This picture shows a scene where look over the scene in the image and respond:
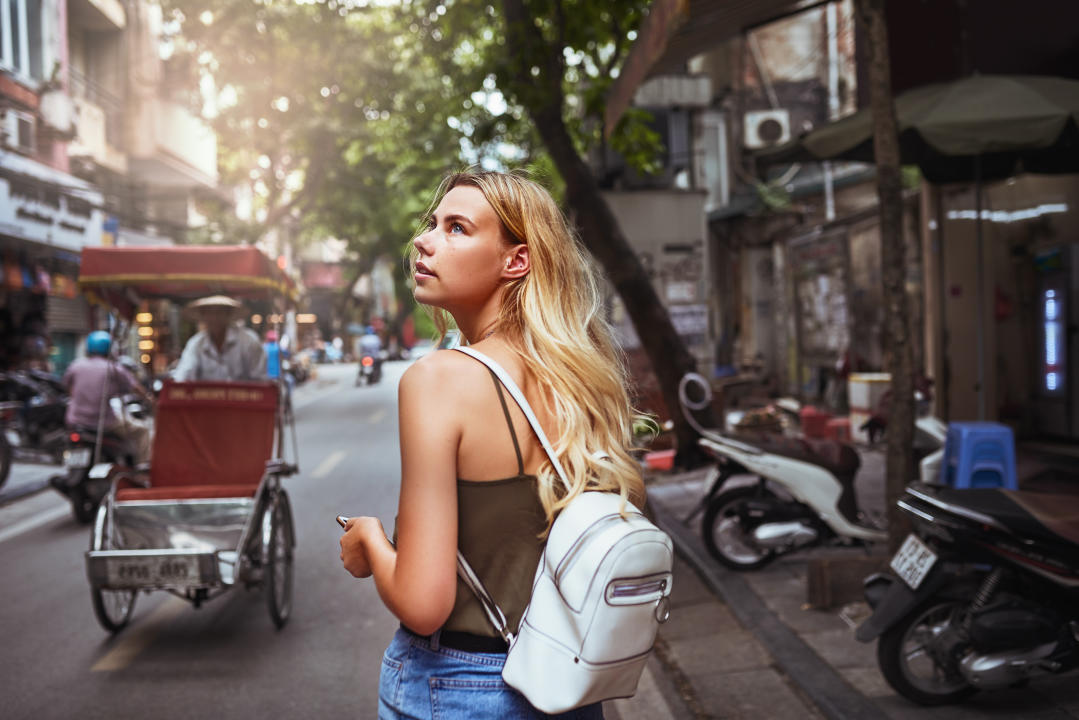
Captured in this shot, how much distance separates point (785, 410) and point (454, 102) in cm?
596

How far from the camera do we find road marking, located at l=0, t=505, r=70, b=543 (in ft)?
25.6

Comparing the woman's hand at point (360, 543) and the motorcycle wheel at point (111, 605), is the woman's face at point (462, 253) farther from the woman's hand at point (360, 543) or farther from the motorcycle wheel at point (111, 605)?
the motorcycle wheel at point (111, 605)

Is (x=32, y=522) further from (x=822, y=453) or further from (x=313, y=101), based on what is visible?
(x=313, y=101)

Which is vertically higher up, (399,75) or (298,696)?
(399,75)

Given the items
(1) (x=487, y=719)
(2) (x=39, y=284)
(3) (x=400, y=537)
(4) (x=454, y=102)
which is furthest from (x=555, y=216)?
(2) (x=39, y=284)

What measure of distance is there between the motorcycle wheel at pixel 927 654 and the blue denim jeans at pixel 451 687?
8.44 feet

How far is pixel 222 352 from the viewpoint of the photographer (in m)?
6.80

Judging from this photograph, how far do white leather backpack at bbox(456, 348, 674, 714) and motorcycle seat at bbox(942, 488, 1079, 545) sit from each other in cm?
251

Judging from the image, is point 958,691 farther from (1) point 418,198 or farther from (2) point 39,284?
(1) point 418,198

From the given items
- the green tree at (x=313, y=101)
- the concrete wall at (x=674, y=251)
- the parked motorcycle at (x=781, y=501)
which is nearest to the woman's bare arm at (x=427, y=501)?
the parked motorcycle at (x=781, y=501)

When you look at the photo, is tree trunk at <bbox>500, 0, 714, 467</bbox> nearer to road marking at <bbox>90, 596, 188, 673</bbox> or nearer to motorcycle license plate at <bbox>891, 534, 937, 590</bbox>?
road marking at <bbox>90, 596, 188, 673</bbox>

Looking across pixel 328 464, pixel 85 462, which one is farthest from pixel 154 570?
pixel 328 464

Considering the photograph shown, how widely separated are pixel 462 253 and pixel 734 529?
4.79m

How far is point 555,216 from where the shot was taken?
63.7 inches
